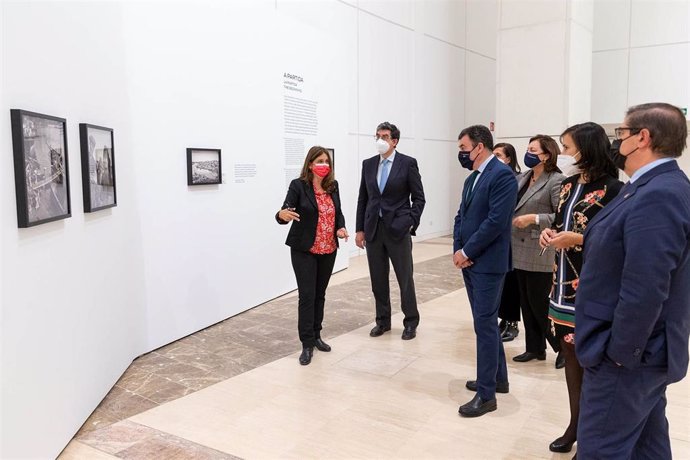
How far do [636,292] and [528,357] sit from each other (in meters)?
3.07

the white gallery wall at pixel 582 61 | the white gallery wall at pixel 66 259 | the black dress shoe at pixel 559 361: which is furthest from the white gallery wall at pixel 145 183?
the black dress shoe at pixel 559 361

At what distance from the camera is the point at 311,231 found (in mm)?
4723

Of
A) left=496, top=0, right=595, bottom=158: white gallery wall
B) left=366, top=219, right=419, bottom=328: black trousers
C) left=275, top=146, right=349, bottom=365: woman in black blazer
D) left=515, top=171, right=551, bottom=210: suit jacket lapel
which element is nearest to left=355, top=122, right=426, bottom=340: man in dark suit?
left=366, top=219, right=419, bottom=328: black trousers

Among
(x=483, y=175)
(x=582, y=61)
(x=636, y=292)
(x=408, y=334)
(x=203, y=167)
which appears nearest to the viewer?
(x=636, y=292)

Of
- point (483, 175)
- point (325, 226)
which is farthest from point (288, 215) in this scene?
point (483, 175)

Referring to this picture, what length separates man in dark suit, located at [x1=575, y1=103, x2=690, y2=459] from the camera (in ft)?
6.08

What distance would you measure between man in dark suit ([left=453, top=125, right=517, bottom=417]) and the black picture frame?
2.50 meters

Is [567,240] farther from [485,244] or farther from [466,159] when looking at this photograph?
[466,159]

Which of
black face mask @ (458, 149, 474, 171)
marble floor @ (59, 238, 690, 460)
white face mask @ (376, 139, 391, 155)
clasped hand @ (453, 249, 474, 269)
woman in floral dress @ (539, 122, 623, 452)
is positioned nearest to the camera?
woman in floral dress @ (539, 122, 623, 452)

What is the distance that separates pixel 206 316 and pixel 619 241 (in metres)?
4.65

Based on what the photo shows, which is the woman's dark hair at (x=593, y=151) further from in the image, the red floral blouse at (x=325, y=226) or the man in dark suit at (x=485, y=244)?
the red floral blouse at (x=325, y=226)

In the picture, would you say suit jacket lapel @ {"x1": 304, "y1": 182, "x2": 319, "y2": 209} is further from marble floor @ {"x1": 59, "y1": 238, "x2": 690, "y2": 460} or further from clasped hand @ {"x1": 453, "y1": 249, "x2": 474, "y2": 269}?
clasped hand @ {"x1": 453, "y1": 249, "x2": 474, "y2": 269}

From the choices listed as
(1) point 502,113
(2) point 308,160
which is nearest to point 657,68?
(1) point 502,113

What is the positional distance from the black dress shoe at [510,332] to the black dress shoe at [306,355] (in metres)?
1.84
